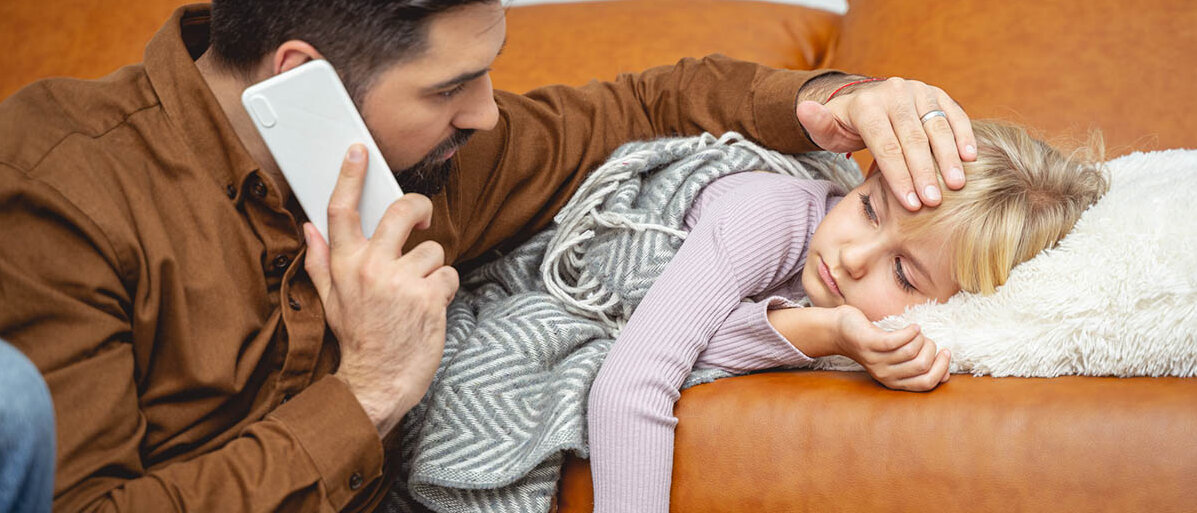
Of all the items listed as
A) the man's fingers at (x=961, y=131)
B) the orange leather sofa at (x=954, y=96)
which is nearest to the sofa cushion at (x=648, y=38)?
the orange leather sofa at (x=954, y=96)

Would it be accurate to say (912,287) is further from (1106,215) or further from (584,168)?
(584,168)

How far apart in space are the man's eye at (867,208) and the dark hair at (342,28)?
54 cm

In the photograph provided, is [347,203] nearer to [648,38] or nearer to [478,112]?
[478,112]

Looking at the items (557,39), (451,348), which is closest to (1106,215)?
(451,348)

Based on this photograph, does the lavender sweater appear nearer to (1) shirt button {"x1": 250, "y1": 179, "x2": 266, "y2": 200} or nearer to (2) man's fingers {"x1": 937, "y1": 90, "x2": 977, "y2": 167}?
(2) man's fingers {"x1": 937, "y1": 90, "x2": 977, "y2": 167}

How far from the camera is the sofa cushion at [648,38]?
181 cm

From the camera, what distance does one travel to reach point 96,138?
34.8 inches

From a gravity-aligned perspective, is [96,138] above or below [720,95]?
above

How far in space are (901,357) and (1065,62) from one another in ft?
2.78

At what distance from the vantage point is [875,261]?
1104 mm

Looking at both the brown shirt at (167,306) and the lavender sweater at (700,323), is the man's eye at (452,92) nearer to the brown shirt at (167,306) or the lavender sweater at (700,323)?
the brown shirt at (167,306)

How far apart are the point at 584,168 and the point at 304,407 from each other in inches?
22.9

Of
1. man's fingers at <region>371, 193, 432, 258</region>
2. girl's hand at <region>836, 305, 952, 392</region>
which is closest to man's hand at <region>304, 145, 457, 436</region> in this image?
man's fingers at <region>371, 193, 432, 258</region>

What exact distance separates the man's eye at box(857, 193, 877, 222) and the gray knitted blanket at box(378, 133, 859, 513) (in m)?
0.19
